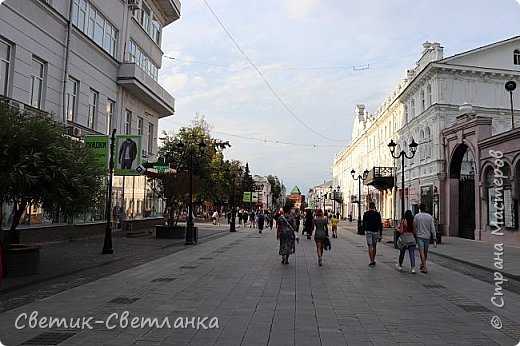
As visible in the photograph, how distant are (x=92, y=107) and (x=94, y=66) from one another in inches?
87.1

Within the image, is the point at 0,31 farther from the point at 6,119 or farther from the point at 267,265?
the point at 267,265

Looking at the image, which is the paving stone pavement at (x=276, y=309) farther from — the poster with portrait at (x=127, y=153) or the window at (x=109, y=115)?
the window at (x=109, y=115)

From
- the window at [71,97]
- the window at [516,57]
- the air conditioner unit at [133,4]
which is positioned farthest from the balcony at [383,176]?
the window at [71,97]

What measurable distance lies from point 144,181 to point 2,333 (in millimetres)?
27111

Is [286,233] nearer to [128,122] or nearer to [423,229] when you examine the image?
[423,229]

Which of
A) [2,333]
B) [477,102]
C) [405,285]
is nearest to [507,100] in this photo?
[477,102]

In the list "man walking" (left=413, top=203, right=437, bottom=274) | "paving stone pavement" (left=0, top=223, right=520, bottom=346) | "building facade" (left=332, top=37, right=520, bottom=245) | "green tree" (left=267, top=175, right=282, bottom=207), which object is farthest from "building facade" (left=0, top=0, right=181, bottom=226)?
"green tree" (left=267, top=175, right=282, bottom=207)

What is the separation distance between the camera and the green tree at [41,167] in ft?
32.6

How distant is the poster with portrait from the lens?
72.4 feet

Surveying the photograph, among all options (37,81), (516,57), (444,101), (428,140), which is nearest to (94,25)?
(37,81)

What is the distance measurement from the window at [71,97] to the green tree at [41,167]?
11764mm

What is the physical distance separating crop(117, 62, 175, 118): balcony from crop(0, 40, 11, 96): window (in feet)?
35.0

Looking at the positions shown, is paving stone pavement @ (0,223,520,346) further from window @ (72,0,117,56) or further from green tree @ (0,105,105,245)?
window @ (72,0,117,56)

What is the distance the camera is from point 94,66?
82.2 ft
